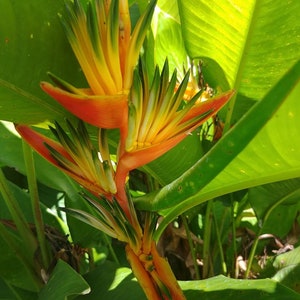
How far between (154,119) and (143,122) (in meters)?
0.01

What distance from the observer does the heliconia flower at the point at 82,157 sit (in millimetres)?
616

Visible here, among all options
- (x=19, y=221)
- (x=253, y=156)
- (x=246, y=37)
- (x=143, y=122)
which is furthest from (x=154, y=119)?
(x=19, y=221)

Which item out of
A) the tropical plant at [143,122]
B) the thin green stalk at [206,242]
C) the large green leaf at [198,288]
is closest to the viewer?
the tropical plant at [143,122]

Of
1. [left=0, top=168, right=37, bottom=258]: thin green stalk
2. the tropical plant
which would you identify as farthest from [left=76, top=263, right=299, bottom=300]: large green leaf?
[left=0, top=168, right=37, bottom=258]: thin green stalk

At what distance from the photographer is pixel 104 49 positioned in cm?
59

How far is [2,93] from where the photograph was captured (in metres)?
0.67

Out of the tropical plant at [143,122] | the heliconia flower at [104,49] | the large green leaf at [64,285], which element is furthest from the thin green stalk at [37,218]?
the heliconia flower at [104,49]

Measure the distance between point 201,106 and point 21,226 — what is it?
0.39 meters

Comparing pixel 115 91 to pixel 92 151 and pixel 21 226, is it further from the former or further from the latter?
pixel 21 226

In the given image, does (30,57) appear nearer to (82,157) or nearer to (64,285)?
(82,157)

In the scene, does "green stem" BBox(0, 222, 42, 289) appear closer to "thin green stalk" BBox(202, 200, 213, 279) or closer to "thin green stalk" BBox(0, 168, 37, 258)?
"thin green stalk" BBox(0, 168, 37, 258)

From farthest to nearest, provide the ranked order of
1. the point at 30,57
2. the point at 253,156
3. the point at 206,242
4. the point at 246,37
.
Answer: the point at 206,242, the point at 246,37, the point at 30,57, the point at 253,156

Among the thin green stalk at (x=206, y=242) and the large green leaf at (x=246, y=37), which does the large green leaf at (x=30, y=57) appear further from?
the thin green stalk at (x=206, y=242)

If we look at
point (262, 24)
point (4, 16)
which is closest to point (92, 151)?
point (4, 16)
